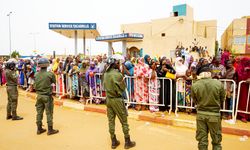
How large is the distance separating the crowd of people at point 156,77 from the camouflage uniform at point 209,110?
1460mm

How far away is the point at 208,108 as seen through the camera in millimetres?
3213

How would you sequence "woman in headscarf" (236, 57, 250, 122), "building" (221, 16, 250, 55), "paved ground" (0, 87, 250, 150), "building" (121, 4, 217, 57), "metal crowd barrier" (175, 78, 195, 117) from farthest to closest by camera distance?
"building" (221, 16, 250, 55), "building" (121, 4, 217, 57), "metal crowd barrier" (175, 78, 195, 117), "woman in headscarf" (236, 57, 250, 122), "paved ground" (0, 87, 250, 150)

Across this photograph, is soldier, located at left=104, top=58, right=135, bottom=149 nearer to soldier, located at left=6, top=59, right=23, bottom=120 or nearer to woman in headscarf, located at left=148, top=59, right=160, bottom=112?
woman in headscarf, located at left=148, top=59, right=160, bottom=112

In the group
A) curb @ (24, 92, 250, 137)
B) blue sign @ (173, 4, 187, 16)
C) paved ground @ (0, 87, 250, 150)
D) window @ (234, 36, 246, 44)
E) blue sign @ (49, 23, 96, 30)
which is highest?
blue sign @ (173, 4, 187, 16)

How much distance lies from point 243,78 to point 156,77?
236 cm

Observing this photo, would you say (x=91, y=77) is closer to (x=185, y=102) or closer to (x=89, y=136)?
(x=89, y=136)

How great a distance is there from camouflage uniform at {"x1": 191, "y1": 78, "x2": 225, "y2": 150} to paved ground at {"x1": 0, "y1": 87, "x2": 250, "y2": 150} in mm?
982

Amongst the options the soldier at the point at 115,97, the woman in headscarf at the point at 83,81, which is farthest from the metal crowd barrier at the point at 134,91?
the soldier at the point at 115,97

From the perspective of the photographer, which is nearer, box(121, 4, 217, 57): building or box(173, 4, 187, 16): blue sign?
box(121, 4, 217, 57): building

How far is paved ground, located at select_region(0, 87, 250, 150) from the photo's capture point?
424 cm

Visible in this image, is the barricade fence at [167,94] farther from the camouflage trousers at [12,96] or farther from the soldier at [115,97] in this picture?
the camouflage trousers at [12,96]

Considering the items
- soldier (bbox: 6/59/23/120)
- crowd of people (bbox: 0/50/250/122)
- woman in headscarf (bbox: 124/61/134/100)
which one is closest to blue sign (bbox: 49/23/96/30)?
crowd of people (bbox: 0/50/250/122)

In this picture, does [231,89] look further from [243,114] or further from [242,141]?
[242,141]

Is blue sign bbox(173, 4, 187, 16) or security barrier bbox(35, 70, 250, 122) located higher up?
blue sign bbox(173, 4, 187, 16)
